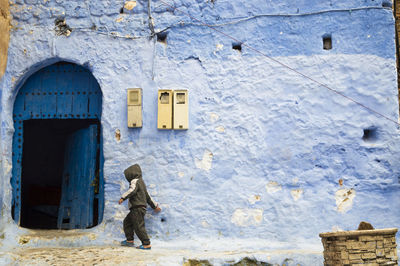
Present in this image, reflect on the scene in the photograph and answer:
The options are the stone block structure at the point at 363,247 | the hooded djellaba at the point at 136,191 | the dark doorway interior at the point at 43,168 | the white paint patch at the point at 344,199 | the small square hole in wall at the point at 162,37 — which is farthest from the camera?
the dark doorway interior at the point at 43,168

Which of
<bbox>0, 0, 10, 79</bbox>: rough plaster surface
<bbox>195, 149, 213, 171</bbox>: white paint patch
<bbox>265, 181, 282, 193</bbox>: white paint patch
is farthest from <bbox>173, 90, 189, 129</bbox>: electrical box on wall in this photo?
<bbox>0, 0, 10, 79</bbox>: rough plaster surface

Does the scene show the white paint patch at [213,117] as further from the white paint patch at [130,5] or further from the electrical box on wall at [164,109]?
the white paint patch at [130,5]

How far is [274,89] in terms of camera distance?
21.2 ft

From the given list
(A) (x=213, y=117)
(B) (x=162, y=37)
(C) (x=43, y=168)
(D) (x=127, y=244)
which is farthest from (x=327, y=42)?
(C) (x=43, y=168)

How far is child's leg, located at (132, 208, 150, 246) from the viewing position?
237 inches

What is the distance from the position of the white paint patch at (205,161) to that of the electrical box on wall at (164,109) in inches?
20.8

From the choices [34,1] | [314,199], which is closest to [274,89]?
[314,199]

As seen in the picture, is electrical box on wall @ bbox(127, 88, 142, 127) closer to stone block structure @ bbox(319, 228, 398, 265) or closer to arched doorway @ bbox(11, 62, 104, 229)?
arched doorway @ bbox(11, 62, 104, 229)

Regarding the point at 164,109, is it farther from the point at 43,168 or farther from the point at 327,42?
the point at 43,168

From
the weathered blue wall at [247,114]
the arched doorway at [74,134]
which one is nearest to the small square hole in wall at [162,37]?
the weathered blue wall at [247,114]

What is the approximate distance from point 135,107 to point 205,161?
1.07m

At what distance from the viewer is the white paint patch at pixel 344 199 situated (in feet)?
20.5

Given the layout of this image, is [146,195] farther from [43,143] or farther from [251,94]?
[43,143]

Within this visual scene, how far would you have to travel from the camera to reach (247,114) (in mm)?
6461
